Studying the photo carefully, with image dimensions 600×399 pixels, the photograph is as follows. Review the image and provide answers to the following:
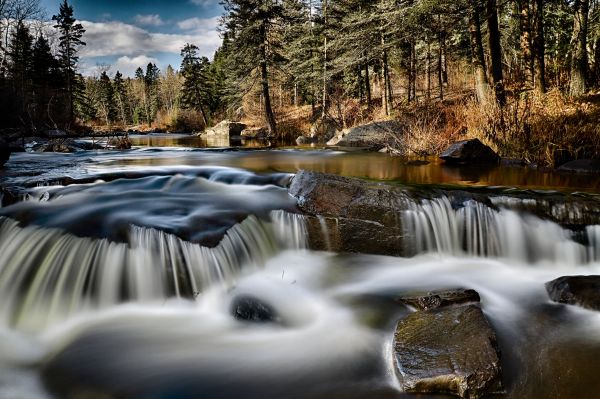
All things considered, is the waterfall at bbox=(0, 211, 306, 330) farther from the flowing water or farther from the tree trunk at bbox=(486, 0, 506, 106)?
the tree trunk at bbox=(486, 0, 506, 106)

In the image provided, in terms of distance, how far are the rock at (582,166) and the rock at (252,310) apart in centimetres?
758

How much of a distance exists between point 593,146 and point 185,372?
9547 mm

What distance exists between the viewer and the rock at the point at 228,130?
31.2 meters

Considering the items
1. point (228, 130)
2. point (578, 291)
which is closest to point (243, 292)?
point (578, 291)

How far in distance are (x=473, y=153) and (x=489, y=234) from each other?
5.18 meters

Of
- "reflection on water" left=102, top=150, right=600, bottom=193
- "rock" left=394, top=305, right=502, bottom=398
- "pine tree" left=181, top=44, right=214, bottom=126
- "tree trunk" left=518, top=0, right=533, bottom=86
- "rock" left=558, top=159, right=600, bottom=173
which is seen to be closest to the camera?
"rock" left=394, top=305, right=502, bottom=398

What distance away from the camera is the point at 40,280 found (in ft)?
13.6

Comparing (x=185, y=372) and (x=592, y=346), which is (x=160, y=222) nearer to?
(x=185, y=372)

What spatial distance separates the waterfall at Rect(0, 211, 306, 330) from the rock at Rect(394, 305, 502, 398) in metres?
2.34

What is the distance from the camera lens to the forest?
10.5m

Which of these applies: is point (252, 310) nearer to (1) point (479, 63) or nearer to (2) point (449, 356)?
(2) point (449, 356)

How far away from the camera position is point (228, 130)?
31.3 metres

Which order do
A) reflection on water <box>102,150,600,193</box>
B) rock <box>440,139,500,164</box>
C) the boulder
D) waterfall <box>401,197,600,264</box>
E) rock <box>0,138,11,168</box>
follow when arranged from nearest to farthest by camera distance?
waterfall <box>401,197,600,264</box> → reflection on water <box>102,150,600,193</box> → rock <box>0,138,11,168</box> → rock <box>440,139,500,164</box> → the boulder

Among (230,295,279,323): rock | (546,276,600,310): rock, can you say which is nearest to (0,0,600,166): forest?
(546,276,600,310): rock
